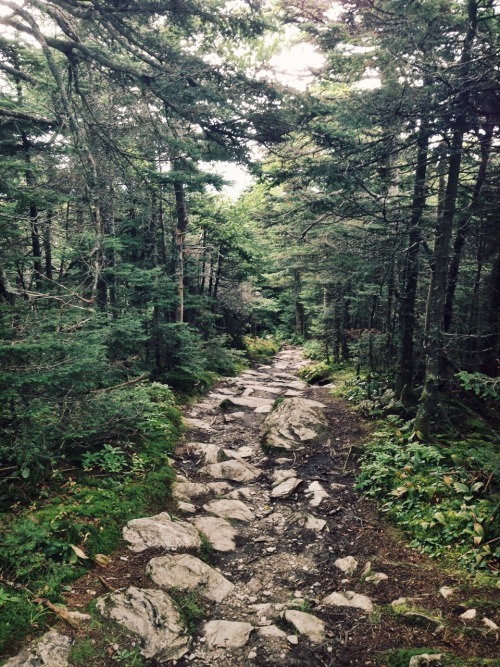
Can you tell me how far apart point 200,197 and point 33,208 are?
8.63 m

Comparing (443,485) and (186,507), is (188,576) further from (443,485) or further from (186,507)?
(443,485)

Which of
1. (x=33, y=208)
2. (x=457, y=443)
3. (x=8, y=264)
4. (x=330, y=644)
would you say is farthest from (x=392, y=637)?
(x=33, y=208)

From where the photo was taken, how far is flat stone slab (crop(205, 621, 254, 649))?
11.9 ft

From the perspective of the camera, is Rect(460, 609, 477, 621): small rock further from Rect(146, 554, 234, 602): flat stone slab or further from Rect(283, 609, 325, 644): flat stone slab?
Rect(146, 554, 234, 602): flat stone slab

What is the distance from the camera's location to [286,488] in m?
6.91

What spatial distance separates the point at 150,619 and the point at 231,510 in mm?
2594

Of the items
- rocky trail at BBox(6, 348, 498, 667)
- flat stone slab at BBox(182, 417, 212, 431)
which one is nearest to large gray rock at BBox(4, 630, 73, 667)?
rocky trail at BBox(6, 348, 498, 667)

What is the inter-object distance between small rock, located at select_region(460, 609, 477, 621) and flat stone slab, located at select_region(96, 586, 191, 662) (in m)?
2.65

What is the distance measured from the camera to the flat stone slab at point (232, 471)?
290 inches

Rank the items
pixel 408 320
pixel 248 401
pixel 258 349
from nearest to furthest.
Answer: pixel 408 320 → pixel 248 401 → pixel 258 349

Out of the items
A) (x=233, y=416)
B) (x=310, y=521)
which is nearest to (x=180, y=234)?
(x=233, y=416)

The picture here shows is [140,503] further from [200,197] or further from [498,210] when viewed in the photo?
[200,197]

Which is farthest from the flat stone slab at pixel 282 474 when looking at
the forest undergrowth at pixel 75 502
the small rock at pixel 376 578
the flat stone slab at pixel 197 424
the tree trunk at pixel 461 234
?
the tree trunk at pixel 461 234

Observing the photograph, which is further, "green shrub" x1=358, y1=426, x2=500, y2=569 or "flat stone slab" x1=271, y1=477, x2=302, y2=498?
"flat stone slab" x1=271, y1=477, x2=302, y2=498
